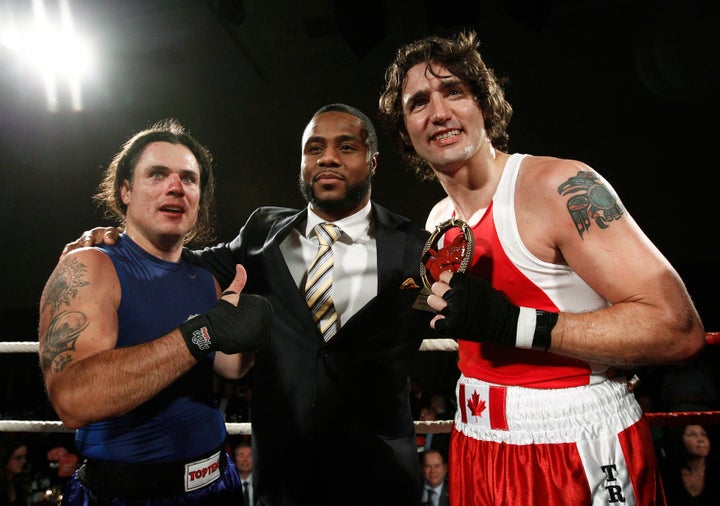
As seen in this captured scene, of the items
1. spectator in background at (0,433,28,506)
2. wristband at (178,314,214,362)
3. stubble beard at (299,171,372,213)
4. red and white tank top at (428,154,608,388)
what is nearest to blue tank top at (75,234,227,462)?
wristband at (178,314,214,362)

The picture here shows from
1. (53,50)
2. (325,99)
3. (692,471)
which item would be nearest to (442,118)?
(692,471)

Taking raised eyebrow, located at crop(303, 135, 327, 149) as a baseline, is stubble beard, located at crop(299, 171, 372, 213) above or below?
below

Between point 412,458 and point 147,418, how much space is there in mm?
850

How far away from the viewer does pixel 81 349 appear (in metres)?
1.26

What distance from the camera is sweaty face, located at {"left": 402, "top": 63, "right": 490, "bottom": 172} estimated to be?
1.52m

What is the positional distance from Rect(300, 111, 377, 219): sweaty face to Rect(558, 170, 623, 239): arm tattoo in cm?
82

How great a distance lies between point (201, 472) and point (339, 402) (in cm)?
47

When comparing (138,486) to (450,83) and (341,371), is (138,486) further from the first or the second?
(450,83)

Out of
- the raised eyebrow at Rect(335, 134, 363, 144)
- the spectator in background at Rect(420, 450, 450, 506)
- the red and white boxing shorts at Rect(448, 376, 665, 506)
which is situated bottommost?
the spectator in background at Rect(420, 450, 450, 506)

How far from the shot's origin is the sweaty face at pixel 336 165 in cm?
179

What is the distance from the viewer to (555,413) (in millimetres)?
1216

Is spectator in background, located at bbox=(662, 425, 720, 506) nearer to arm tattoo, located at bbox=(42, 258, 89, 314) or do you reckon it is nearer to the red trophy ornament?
the red trophy ornament

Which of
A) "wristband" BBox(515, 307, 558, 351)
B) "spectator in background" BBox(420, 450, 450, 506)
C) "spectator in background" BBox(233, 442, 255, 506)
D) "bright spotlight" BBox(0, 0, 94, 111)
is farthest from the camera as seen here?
"bright spotlight" BBox(0, 0, 94, 111)

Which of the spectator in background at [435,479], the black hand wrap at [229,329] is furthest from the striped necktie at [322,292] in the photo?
the spectator in background at [435,479]
